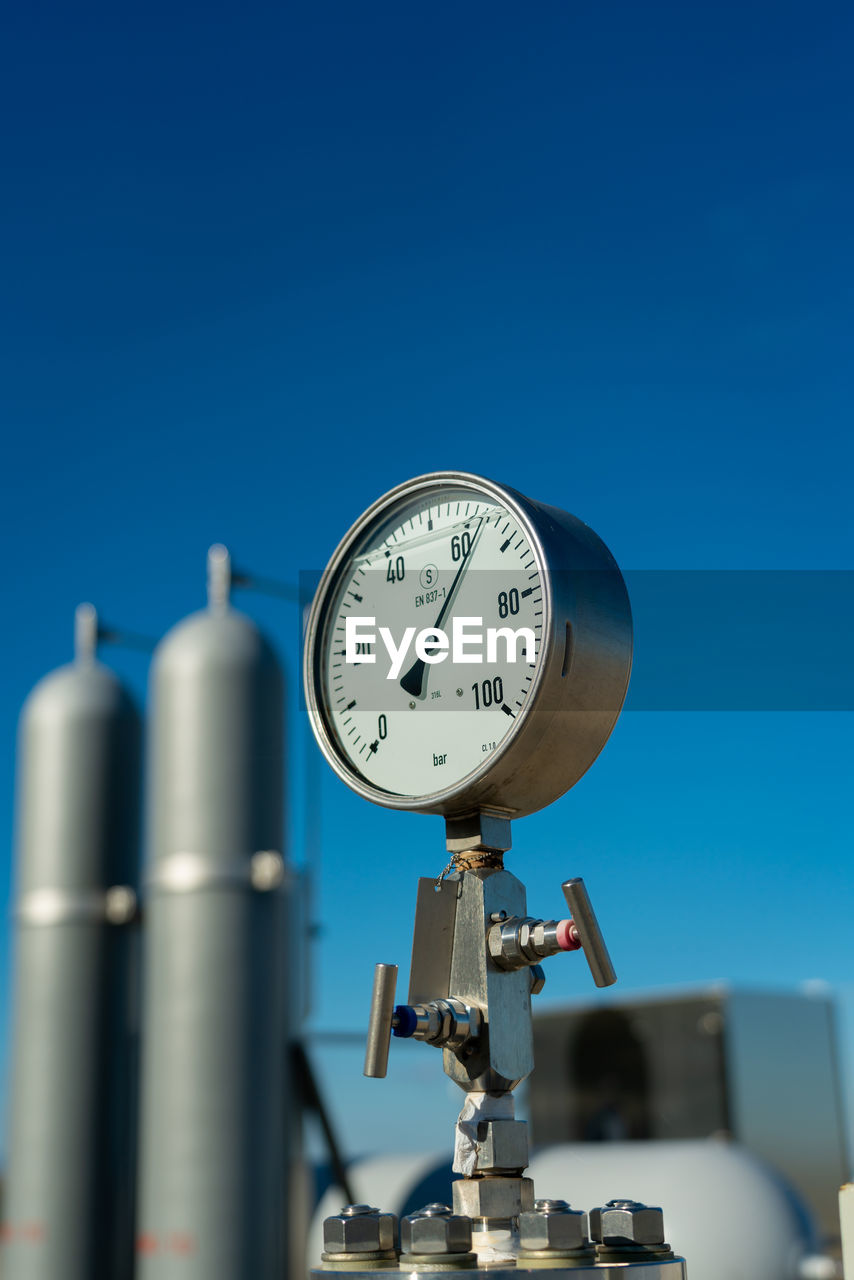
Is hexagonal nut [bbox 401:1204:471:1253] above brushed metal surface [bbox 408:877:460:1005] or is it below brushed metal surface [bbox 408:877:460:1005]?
below

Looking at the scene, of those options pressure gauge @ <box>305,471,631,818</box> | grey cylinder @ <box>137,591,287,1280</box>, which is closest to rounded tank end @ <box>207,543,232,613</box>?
grey cylinder @ <box>137,591,287,1280</box>

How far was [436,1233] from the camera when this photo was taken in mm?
1354

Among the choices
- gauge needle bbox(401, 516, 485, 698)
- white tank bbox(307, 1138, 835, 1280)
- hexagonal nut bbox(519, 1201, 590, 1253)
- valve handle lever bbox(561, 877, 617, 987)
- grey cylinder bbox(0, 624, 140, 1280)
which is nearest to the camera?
hexagonal nut bbox(519, 1201, 590, 1253)

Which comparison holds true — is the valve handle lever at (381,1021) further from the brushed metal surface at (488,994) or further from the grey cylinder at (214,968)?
the grey cylinder at (214,968)

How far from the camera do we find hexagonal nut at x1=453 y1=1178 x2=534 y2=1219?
4.78 feet

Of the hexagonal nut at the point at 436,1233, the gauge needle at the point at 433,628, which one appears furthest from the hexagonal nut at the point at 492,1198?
the gauge needle at the point at 433,628

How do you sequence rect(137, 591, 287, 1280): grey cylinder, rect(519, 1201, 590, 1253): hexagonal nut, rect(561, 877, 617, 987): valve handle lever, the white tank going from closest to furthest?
rect(519, 1201, 590, 1253): hexagonal nut, rect(561, 877, 617, 987): valve handle lever, the white tank, rect(137, 591, 287, 1280): grey cylinder

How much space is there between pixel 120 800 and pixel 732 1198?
10.3 feet

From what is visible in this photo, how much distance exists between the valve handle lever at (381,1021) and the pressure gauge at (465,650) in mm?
223

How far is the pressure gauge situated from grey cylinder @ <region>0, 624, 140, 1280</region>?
4.24 m

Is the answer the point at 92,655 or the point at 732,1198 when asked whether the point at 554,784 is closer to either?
the point at 732,1198

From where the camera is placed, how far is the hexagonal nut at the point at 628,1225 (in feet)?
4.56

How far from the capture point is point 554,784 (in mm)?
1627

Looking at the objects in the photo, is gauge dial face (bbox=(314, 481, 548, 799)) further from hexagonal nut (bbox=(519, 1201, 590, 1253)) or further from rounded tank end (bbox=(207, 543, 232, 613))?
rounded tank end (bbox=(207, 543, 232, 613))
